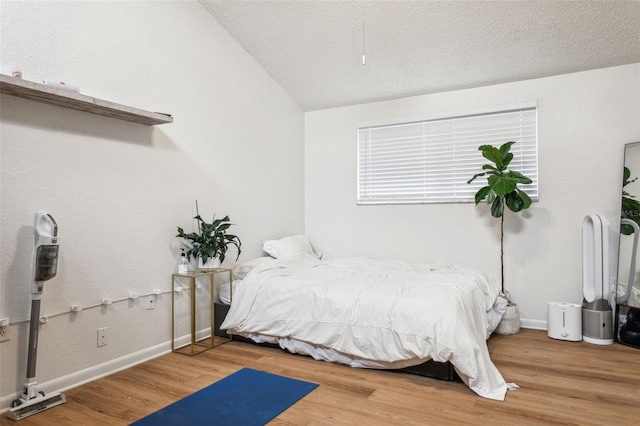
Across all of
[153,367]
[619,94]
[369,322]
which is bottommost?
[153,367]

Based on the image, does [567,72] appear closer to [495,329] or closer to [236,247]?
[495,329]

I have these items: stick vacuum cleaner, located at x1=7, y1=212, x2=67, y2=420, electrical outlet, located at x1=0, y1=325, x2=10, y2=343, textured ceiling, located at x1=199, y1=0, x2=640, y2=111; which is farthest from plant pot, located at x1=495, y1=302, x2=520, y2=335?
electrical outlet, located at x1=0, y1=325, x2=10, y2=343

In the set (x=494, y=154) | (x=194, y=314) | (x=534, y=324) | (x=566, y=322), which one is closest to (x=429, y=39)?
(x=494, y=154)

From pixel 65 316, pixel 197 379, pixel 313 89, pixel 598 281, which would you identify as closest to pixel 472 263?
pixel 598 281

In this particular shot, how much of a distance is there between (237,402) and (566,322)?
294cm

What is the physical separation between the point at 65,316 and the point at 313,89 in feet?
11.3

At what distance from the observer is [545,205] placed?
409 cm

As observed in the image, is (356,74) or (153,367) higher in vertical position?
(356,74)

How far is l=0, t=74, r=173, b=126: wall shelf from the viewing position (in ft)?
7.38

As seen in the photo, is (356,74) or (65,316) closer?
(65,316)

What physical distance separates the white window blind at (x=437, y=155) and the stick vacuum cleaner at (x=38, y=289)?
3.38 metres

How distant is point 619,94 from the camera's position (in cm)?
383

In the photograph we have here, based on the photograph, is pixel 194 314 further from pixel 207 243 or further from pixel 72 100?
pixel 72 100

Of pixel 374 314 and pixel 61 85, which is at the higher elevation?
pixel 61 85
